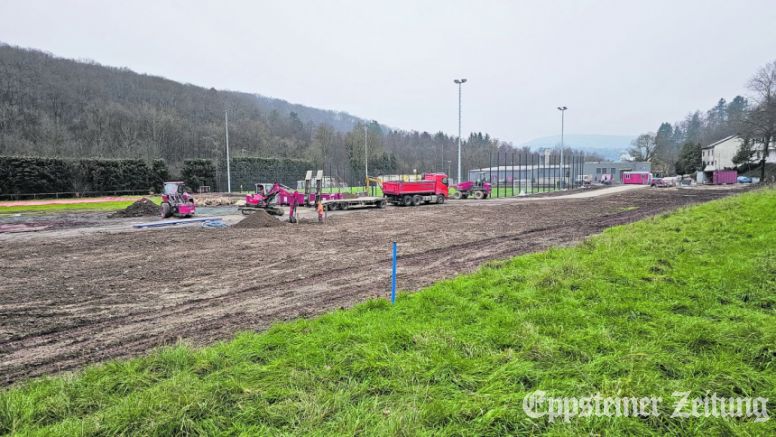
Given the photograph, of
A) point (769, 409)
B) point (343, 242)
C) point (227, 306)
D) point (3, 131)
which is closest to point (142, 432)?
point (227, 306)

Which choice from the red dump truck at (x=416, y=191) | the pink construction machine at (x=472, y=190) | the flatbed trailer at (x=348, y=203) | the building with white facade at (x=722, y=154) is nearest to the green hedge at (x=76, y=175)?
the flatbed trailer at (x=348, y=203)

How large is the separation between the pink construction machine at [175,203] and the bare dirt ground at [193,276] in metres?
5.08

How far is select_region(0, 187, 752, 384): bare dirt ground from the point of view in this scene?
548cm

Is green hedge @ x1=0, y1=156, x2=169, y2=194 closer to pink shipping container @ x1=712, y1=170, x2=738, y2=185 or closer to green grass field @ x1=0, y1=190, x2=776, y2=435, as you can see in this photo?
green grass field @ x1=0, y1=190, x2=776, y2=435

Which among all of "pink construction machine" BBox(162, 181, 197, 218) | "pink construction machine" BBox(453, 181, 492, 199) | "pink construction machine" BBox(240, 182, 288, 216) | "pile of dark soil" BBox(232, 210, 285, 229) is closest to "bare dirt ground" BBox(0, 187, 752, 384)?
"pile of dark soil" BBox(232, 210, 285, 229)

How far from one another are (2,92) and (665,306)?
94128mm

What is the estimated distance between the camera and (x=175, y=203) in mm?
22531

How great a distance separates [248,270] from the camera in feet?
31.4

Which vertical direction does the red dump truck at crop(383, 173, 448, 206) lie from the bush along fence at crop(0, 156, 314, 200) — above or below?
below

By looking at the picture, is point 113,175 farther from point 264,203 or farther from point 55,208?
point 264,203

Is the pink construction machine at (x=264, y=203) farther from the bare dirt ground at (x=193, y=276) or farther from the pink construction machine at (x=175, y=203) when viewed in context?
the bare dirt ground at (x=193, y=276)

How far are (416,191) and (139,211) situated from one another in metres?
18.6

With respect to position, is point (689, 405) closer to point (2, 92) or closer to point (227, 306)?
point (227, 306)

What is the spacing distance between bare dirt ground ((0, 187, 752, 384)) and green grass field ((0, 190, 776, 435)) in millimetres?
1183
